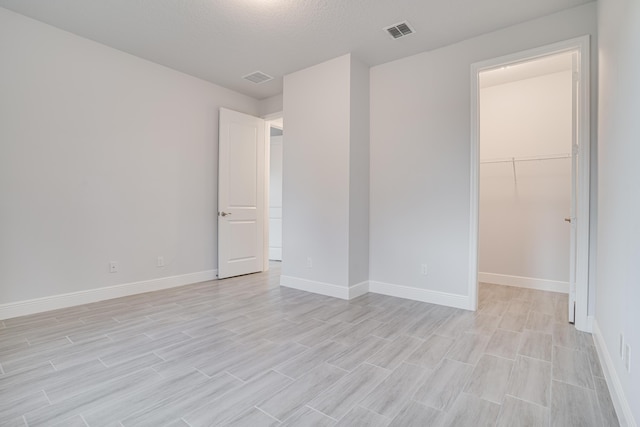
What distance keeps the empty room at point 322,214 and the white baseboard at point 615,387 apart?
0.02 meters

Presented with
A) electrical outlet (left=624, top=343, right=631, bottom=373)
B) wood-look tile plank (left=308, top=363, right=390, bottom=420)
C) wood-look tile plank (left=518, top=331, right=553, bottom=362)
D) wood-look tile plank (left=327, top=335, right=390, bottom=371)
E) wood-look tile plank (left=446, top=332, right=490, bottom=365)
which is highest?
electrical outlet (left=624, top=343, right=631, bottom=373)

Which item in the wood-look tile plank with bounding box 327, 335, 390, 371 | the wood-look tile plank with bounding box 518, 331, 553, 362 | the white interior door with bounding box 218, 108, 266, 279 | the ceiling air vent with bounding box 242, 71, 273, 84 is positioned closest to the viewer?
the wood-look tile plank with bounding box 327, 335, 390, 371

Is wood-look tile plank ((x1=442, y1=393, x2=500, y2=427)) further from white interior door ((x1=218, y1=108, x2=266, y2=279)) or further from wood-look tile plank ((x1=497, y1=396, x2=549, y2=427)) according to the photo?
white interior door ((x1=218, y1=108, x2=266, y2=279))

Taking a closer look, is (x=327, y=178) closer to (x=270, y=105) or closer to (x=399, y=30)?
(x=399, y=30)

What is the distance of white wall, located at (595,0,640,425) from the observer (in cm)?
137

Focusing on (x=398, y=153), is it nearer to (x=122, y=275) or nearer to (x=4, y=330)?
(x=122, y=275)

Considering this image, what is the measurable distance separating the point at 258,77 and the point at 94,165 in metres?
2.28

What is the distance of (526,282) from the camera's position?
4.12 m

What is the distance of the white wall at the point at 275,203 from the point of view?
660cm

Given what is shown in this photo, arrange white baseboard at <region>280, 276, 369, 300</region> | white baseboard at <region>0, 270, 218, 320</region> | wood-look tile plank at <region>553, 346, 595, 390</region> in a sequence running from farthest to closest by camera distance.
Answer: white baseboard at <region>280, 276, 369, 300</region> < white baseboard at <region>0, 270, 218, 320</region> < wood-look tile plank at <region>553, 346, 595, 390</region>

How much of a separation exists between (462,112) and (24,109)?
4.24m

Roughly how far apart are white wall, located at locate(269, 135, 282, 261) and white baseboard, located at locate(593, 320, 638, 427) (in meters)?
5.20

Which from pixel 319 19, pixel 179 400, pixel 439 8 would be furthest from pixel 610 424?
pixel 319 19

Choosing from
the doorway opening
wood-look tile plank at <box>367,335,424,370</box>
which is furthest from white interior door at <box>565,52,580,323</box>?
the doorway opening
